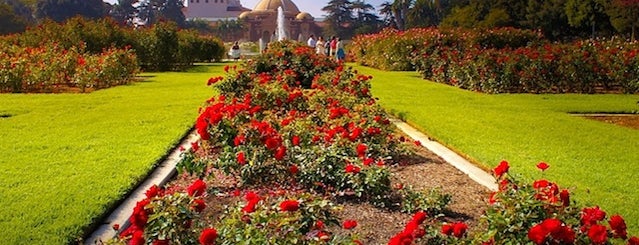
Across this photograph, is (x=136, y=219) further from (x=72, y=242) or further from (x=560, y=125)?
(x=560, y=125)

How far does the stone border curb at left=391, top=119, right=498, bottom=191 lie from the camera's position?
16.8 ft

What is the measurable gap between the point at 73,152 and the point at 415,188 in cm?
330

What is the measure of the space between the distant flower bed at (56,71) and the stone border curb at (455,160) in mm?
8191

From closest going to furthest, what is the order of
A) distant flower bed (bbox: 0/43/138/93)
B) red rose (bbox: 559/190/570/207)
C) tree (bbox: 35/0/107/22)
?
1. red rose (bbox: 559/190/570/207)
2. distant flower bed (bbox: 0/43/138/93)
3. tree (bbox: 35/0/107/22)

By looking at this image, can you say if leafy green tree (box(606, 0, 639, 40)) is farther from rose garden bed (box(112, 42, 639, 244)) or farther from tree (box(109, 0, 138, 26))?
Answer: tree (box(109, 0, 138, 26))

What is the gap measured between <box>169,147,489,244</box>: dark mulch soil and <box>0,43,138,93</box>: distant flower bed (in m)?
9.14

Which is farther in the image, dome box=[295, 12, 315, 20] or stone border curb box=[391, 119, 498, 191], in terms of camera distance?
dome box=[295, 12, 315, 20]

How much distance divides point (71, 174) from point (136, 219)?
285 cm

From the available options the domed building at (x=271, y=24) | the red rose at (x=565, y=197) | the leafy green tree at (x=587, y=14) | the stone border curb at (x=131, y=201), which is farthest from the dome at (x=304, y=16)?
the red rose at (x=565, y=197)

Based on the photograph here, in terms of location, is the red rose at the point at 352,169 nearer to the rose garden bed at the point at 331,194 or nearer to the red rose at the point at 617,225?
the rose garden bed at the point at 331,194

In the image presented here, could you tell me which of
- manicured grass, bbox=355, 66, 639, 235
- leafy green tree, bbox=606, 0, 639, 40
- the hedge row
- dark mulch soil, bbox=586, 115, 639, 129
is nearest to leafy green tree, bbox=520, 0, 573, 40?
leafy green tree, bbox=606, 0, 639, 40

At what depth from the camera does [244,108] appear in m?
5.59

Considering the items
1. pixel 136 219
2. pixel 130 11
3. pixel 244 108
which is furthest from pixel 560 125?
pixel 130 11

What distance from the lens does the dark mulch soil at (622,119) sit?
877cm
